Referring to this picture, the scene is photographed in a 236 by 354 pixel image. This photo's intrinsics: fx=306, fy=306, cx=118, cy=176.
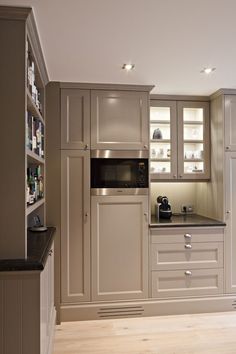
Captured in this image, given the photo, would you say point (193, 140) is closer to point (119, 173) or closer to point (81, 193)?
point (119, 173)

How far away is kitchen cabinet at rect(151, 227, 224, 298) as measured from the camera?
128 inches

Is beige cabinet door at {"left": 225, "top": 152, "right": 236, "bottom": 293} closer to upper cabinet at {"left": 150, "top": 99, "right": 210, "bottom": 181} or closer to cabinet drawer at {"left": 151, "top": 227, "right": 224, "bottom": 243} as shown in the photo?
cabinet drawer at {"left": 151, "top": 227, "right": 224, "bottom": 243}

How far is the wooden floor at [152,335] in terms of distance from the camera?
256cm

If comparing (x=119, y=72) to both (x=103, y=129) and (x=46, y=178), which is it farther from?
(x=46, y=178)

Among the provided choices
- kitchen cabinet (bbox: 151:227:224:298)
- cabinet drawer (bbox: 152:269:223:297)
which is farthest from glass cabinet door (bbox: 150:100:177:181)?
cabinet drawer (bbox: 152:269:223:297)

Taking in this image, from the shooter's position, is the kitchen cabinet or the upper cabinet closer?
the kitchen cabinet

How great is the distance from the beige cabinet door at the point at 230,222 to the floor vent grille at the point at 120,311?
1022 millimetres

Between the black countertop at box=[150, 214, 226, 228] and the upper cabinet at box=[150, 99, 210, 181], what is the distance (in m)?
0.48

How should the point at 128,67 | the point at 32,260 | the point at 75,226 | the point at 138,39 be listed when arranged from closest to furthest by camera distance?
the point at 32,260
the point at 138,39
the point at 128,67
the point at 75,226

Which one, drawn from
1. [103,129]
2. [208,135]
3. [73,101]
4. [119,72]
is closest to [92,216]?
[103,129]

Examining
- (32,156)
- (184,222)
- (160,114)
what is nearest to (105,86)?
(160,114)

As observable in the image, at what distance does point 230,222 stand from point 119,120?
1.66m

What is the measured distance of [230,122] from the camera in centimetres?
339

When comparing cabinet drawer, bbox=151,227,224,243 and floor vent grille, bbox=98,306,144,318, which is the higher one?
cabinet drawer, bbox=151,227,224,243
